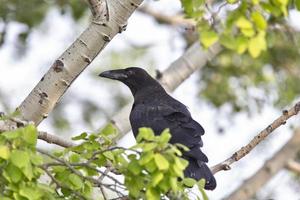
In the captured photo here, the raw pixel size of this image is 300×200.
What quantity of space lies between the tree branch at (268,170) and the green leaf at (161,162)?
4905 millimetres

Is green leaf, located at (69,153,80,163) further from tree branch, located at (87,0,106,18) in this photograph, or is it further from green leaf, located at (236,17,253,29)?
green leaf, located at (236,17,253,29)

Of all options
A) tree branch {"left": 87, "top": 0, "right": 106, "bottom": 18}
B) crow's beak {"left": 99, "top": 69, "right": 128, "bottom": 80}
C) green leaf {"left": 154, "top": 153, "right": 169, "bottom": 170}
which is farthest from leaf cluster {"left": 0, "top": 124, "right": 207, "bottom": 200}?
crow's beak {"left": 99, "top": 69, "right": 128, "bottom": 80}

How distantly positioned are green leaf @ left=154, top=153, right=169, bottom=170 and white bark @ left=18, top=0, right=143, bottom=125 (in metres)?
1.17

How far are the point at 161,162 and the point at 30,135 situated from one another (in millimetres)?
541

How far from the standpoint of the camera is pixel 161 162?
3.37 meters

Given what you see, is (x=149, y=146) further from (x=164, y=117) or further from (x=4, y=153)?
(x=164, y=117)

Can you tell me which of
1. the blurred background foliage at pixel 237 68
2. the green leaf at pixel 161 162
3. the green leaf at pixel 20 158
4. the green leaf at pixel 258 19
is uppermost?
the blurred background foliage at pixel 237 68

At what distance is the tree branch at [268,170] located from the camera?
338 inches

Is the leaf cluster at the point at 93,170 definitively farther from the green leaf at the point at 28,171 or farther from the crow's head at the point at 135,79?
the crow's head at the point at 135,79

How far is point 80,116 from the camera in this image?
1102cm

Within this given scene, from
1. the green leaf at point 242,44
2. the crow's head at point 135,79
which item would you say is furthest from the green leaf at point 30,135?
the crow's head at point 135,79

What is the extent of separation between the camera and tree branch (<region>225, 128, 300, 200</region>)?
338 inches

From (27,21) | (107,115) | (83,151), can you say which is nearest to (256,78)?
(107,115)

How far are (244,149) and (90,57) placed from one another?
3.02 ft
